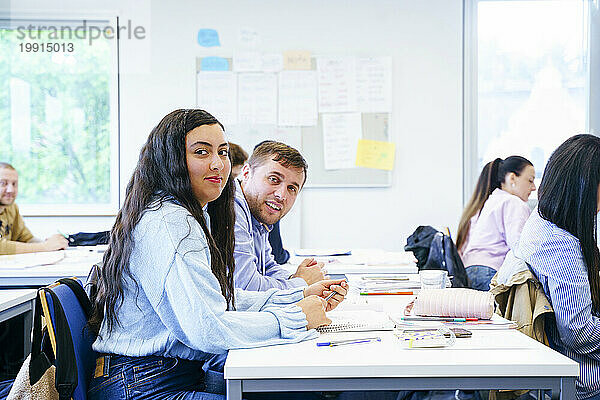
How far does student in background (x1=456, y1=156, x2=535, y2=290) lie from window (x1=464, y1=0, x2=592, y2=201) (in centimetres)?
93

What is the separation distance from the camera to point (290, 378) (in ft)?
4.66

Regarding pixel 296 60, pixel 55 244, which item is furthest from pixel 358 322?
pixel 296 60

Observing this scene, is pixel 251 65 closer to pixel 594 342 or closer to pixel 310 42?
pixel 310 42

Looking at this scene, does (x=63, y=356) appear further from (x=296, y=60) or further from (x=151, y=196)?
(x=296, y=60)

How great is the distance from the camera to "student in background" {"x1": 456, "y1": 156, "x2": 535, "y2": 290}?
150 inches

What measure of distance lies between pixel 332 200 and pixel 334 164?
0.85 ft

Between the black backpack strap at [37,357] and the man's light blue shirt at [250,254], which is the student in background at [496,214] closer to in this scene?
the man's light blue shirt at [250,254]

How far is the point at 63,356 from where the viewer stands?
1.53 meters

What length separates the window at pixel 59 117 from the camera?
197 inches

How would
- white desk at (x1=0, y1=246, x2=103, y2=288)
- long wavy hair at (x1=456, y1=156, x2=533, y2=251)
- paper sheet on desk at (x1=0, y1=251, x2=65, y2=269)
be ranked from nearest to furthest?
white desk at (x1=0, y1=246, x2=103, y2=288), paper sheet on desk at (x1=0, y1=251, x2=65, y2=269), long wavy hair at (x1=456, y1=156, x2=533, y2=251)

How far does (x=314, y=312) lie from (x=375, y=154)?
3.32 m

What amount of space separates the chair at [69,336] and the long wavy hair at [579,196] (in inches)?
53.1

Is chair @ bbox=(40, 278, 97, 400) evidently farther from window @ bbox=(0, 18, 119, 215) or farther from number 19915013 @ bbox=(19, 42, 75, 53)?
number 19915013 @ bbox=(19, 42, 75, 53)

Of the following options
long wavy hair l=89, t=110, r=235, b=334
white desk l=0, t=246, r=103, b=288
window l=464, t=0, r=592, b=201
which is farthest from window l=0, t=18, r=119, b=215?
long wavy hair l=89, t=110, r=235, b=334
